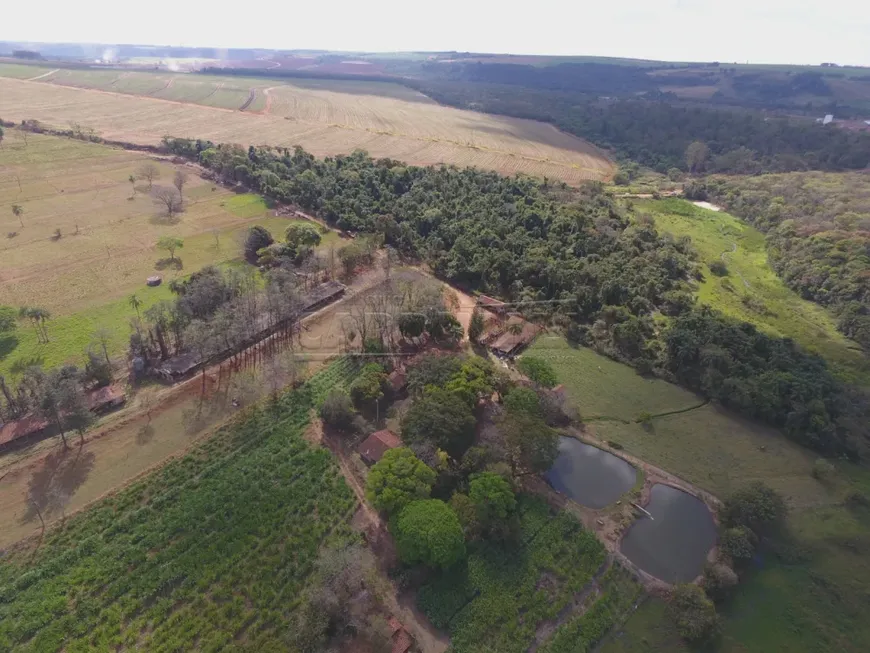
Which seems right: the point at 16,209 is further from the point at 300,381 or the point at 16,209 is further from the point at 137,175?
the point at 300,381

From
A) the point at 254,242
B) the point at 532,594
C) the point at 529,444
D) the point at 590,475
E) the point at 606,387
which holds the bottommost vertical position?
the point at 532,594

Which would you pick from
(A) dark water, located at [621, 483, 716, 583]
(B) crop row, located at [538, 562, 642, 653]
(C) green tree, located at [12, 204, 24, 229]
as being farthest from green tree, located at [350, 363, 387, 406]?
(C) green tree, located at [12, 204, 24, 229]

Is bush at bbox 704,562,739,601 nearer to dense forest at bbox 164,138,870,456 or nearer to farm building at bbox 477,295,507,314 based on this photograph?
dense forest at bbox 164,138,870,456

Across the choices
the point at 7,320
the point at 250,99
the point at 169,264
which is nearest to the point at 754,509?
the point at 7,320

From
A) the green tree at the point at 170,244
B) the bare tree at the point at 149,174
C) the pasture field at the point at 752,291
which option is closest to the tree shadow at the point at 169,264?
the green tree at the point at 170,244

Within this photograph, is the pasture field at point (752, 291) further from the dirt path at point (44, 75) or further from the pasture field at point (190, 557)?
the dirt path at point (44, 75)

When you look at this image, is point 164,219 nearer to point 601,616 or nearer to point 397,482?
point 397,482
